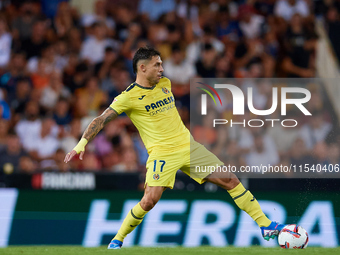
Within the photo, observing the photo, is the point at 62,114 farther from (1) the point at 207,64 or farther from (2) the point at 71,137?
(1) the point at 207,64

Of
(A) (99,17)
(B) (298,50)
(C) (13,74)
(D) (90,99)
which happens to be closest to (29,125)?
(D) (90,99)

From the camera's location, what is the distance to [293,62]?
1240 centimetres

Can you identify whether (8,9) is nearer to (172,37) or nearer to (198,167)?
(172,37)

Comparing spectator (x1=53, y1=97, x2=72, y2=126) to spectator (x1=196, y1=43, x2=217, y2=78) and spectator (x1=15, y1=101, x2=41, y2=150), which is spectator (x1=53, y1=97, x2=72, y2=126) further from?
spectator (x1=196, y1=43, x2=217, y2=78)

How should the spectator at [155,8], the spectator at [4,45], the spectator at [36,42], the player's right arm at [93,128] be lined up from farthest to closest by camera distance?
the spectator at [155,8] → the spectator at [36,42] → the spectator at [4,45] → the player's right arm at [93,128]

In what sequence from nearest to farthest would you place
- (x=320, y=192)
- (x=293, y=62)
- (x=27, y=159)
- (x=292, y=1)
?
(x=320, y=192)
(x=27, y=159)
(x=293, y=62)
(x=292, y=1)

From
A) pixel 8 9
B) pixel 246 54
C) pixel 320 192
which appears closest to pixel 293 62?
pixel 246 54

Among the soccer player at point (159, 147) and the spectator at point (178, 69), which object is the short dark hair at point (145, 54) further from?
the spectator at point (178, 69)

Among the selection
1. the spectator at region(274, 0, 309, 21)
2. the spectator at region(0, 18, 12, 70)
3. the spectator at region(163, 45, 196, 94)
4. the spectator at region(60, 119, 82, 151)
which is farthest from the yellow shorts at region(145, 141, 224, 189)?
the spectator at region(274, 0, 309, 21)

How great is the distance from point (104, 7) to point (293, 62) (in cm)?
443

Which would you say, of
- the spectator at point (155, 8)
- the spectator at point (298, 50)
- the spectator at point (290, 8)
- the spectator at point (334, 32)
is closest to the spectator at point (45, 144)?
the spectator at point (155, 8)

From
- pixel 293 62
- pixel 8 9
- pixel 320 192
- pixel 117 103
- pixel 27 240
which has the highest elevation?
pixel 8 9

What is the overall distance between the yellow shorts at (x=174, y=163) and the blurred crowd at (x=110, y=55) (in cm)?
284

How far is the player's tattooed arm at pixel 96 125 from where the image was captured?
706 centimetres
